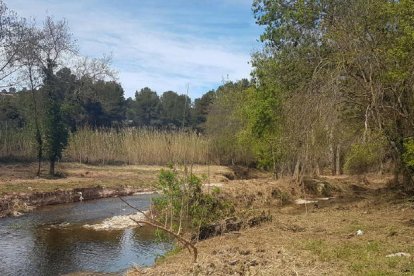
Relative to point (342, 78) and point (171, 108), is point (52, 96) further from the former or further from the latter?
point (171, 108)

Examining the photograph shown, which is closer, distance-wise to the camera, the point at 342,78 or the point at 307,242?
the point at 307,242

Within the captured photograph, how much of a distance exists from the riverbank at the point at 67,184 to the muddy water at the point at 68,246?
190 cm

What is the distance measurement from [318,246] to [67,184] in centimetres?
1964

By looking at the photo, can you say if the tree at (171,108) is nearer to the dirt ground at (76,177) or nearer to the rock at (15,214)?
the dirt ground at (76,177)

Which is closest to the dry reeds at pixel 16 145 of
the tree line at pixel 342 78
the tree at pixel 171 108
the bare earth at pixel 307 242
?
the bare earth at pixel 307 242

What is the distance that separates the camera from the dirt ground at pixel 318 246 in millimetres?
8047

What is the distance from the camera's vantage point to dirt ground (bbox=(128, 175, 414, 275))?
805 centimetres

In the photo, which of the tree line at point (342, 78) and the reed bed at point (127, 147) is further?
the reed bed at point (127, 147)

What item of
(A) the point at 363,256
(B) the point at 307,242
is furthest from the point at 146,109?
(A) the point at 363,256

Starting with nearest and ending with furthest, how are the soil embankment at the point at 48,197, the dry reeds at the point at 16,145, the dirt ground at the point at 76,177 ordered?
the soil embankment at the point at 48,197
the dirt ground at the point at 76,177
the dry reeds at the point at 16,145

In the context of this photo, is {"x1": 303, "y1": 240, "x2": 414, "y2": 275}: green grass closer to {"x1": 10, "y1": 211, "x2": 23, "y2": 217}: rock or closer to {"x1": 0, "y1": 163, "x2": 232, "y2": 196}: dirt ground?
{"x1": 0, "y1": 163, "x2": 232, "y2": 196}: dirt ground

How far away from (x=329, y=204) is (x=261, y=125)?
8.65 metres

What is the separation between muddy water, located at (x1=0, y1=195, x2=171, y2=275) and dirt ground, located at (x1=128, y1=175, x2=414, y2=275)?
259cm

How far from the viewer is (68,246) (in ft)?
49.1
